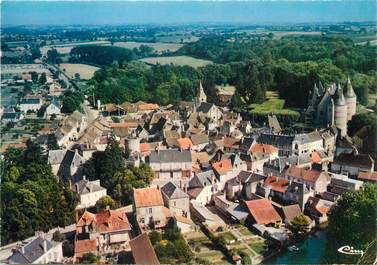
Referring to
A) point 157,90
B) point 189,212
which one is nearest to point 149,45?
point 157,90

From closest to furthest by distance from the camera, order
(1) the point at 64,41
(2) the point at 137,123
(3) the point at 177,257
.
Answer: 1. (3) the point at 177,257
2. (2) the point at 137,123
3. (1) the point at 64,41

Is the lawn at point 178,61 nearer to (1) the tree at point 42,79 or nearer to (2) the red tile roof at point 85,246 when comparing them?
(1) the tree at point 42,79

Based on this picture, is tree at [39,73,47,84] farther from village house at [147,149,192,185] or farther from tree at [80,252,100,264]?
tree at [80,252,100,264]

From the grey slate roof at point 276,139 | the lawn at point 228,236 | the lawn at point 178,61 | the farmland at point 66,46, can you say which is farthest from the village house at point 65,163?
the lawn at point 178,61

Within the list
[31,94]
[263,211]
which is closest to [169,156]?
[263,211]

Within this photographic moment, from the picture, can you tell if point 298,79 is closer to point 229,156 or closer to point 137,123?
point 137,123

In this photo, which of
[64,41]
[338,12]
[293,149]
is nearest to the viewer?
[293,149]
